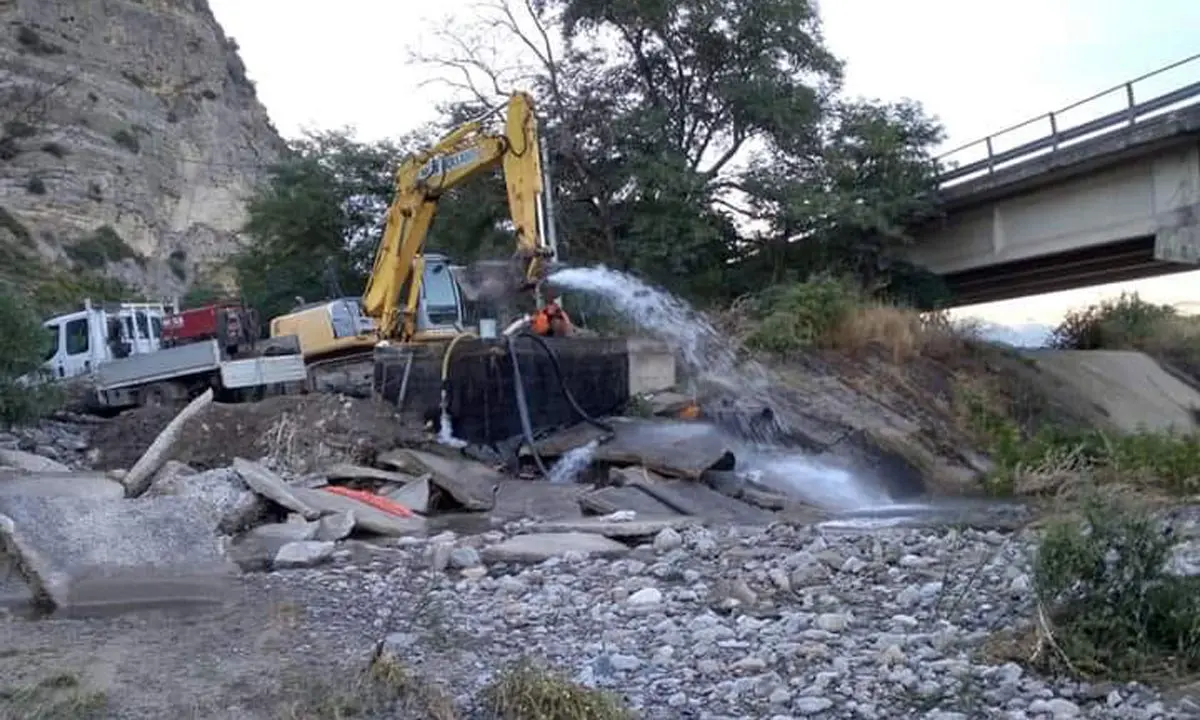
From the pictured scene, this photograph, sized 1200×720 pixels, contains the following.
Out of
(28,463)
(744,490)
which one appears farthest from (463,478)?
(28,463)

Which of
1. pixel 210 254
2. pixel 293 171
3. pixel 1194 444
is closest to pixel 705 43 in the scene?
Result: pixel 293 171

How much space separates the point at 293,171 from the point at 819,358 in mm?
15986

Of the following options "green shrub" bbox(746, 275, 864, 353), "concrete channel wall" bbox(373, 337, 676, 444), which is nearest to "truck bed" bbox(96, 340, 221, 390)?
"concrete channel wall" bbox(373, 337, 676, 444)

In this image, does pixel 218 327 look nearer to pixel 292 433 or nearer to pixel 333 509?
pixel 292 433

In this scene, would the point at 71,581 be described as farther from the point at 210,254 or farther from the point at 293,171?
the point at 210,254

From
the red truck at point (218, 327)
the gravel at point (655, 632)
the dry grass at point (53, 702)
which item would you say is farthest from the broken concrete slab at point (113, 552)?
the red truck at point (218, 327)

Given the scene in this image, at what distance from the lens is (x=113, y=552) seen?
30.9 feet

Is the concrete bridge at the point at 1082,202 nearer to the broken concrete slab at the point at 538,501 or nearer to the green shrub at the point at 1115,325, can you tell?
the green shrub at the point at 1115,325

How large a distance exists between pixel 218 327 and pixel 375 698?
2125cm

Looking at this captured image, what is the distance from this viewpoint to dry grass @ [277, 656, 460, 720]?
5.47 metres

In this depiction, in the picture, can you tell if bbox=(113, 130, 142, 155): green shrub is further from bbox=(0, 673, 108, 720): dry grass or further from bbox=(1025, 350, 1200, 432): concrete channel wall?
bbox=(0, 673, 108, 720): dry grass

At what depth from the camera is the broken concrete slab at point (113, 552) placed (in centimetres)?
894

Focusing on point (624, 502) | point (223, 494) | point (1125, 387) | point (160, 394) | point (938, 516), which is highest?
point (160, 394)

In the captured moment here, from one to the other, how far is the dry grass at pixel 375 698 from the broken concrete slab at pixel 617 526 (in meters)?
5.27
